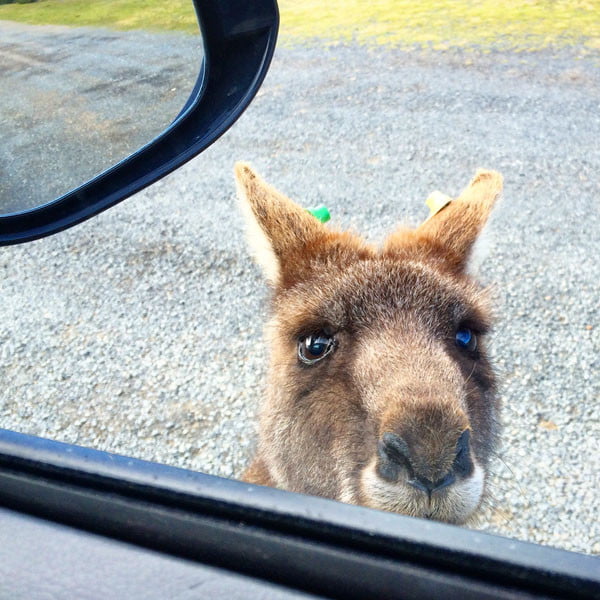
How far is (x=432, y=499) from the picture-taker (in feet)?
6.07

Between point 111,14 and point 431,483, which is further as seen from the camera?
point 111,14

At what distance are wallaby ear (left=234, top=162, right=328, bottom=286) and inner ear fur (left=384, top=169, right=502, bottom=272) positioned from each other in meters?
0.38

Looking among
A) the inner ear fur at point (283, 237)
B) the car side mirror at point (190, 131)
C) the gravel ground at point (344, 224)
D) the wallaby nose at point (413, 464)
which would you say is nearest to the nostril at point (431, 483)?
the wallaby nose at point (413, 464)

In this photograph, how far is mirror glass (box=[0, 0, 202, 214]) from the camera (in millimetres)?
2871

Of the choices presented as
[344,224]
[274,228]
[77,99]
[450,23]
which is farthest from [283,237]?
[450,23]

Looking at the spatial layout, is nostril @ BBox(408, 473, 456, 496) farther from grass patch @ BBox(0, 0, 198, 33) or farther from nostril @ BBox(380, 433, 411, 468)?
grass patch @ BBox(0, 0, 198, 33)

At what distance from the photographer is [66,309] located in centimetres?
513

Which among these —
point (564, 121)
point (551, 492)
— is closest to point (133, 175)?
point (551, 492)

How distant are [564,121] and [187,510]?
7.17 metres

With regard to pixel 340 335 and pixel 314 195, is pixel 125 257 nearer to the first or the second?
pixel 314 195

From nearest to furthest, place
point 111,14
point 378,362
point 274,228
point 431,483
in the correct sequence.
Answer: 1. point 431,483
2. point 378,362
3. point 274,228
4. point 111,14

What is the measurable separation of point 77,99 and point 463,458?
3184 mm

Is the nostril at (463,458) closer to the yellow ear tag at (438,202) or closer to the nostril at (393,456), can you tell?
the nostril at (393,456)

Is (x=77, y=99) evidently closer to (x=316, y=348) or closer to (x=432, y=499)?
(x=316, y=348)
